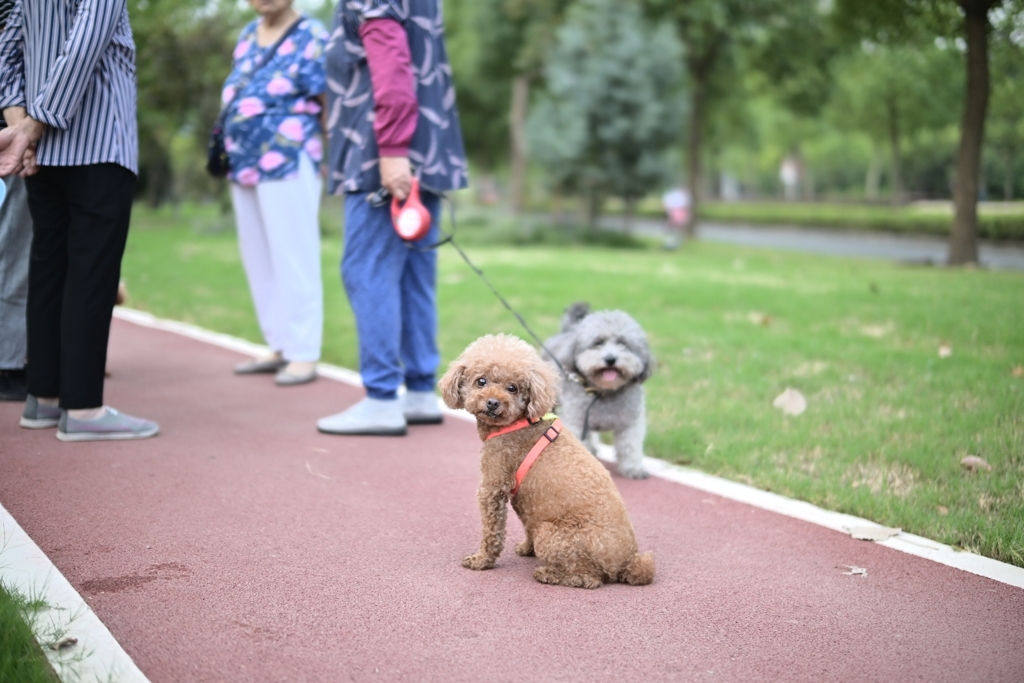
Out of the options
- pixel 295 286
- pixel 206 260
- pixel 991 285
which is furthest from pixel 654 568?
pixel 206 260

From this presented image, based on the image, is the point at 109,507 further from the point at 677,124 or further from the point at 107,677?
the point at 677,124

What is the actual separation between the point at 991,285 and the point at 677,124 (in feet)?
53.6

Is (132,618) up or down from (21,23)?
down

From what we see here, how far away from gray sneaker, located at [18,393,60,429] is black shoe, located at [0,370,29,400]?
762 mm

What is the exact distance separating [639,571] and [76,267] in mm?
3075

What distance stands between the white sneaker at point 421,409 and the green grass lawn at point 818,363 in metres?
1.31

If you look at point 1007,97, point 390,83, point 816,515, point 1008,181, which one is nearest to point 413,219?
point 390,83

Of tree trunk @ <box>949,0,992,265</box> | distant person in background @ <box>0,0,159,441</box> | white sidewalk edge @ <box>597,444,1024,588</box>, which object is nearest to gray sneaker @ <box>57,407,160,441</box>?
distant person in background @ <box>0,0,159,441</box>

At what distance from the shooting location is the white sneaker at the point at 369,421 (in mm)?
5238

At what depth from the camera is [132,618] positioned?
9.44 ft

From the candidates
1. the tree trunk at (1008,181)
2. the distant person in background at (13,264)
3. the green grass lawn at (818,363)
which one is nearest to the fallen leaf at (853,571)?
the green grass lawn at (818,363)

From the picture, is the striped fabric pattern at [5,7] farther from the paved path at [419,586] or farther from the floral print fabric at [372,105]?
the paved path at [419,586]

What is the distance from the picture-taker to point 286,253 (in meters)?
6.45

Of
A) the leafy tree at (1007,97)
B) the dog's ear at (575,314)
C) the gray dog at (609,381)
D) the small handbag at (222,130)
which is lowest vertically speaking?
the gray dog at (609,381)
